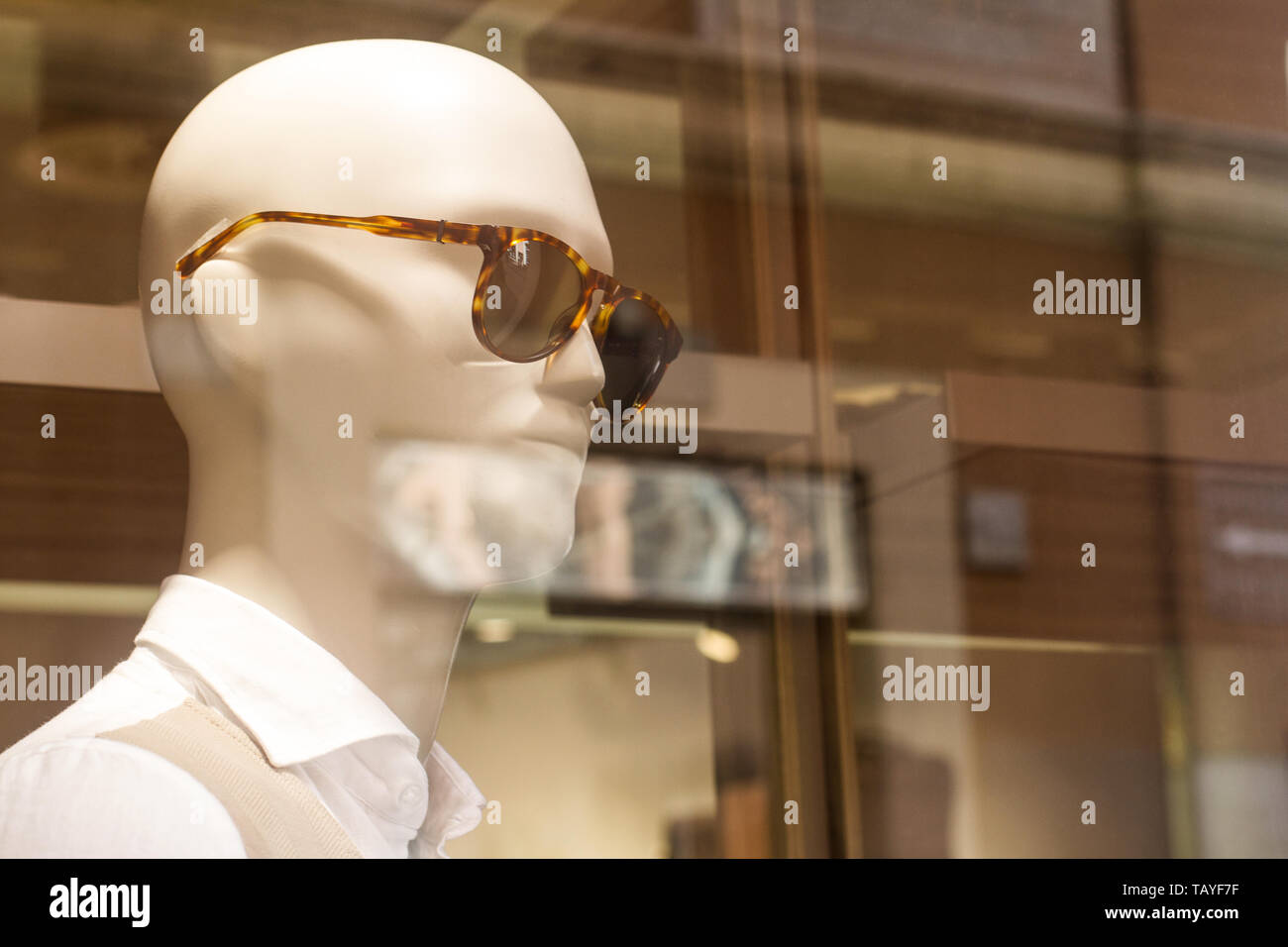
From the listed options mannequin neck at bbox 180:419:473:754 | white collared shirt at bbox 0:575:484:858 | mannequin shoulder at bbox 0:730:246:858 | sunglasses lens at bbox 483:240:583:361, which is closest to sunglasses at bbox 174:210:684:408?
sunglasses lens at bbox 483:240:583:361

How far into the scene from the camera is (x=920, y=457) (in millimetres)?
1715

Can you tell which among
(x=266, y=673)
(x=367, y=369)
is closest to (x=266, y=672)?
(x=266, y=673)

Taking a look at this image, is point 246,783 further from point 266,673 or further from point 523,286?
point 523,286

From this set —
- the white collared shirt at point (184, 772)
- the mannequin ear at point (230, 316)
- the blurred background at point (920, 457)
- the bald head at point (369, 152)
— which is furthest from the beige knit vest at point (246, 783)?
the blurred background at point (920, 457)

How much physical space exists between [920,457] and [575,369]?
0.75 metres

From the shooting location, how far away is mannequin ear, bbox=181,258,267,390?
105 cm

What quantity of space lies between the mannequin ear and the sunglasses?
0.02 meters

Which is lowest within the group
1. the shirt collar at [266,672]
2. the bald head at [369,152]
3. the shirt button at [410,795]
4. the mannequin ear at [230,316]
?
the shirt button at [410,795]

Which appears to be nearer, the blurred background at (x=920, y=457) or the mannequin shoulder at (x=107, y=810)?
the mannequin shoulder at (x=107, y=810)

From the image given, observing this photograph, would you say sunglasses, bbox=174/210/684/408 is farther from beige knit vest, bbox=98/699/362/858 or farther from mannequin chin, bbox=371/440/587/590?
beige knit vest, bbox=98/699/362/858

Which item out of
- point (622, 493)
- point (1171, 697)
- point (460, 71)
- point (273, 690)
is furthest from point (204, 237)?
point (1171, 697)

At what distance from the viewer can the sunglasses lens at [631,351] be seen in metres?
1.13

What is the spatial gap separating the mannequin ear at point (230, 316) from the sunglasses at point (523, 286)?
0.06ft

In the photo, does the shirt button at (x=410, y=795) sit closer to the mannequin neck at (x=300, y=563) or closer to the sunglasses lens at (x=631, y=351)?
the mannequin neck at (x=300, y=563)
